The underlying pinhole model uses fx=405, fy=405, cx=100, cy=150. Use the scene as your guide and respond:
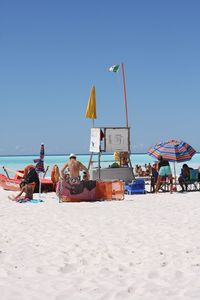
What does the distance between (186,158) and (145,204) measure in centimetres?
389

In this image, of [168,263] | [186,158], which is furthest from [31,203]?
[168,263]

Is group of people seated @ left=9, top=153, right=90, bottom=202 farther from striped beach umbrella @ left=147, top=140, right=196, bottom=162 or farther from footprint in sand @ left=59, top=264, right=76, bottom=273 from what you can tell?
footprint in sand @ left=59, top=264, right=76, bottom=273

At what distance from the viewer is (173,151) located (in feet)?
44.8

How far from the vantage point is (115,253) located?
17.3 ft

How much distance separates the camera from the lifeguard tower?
1433 centimetres

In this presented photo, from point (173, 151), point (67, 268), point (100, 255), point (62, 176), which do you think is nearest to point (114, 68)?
point (173, 151)

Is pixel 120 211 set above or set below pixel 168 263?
above

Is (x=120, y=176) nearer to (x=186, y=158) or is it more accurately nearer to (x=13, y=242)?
(x=186, y=158)

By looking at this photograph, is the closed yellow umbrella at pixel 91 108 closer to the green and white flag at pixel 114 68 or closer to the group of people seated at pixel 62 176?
the green and white flag at pixel 114 68

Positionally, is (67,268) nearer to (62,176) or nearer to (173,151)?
(62,176)

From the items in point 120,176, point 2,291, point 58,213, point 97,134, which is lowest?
point 2,291

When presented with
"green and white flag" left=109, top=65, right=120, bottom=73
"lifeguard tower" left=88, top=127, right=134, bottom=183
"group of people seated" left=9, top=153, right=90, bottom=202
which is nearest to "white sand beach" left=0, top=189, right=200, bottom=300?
"group of people seated" left=9, top=153, right=90, bottom=202

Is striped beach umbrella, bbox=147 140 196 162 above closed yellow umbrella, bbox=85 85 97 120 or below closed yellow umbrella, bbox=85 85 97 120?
below

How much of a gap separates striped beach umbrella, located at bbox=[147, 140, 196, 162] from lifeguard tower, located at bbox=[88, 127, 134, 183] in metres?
1.18
